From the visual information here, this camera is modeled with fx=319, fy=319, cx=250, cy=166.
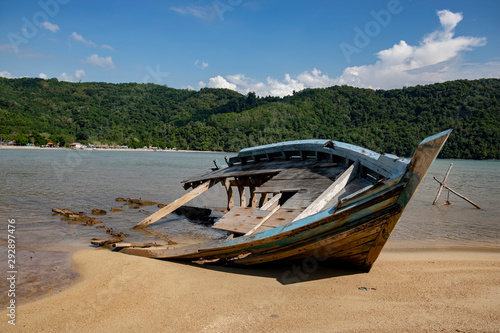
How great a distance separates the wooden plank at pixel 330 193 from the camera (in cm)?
403

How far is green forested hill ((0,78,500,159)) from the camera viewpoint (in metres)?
66.5

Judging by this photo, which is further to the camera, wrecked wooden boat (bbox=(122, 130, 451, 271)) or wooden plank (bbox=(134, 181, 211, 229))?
wooden plank (bbox=(134, 181, 211, 229))

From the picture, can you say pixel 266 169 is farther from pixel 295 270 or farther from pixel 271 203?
pixel 295 270

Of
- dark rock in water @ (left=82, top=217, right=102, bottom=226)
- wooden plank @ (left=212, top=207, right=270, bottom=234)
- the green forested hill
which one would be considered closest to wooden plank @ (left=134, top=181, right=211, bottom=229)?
dark rock in water @ (left=82, top=217, right=102, bottom=226)

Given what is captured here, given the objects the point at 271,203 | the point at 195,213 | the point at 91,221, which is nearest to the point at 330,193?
the point at 271,203

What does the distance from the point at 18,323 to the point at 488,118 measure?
262ft

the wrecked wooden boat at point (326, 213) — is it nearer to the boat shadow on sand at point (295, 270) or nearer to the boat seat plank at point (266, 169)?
the boat seat plank at point (266, 169)

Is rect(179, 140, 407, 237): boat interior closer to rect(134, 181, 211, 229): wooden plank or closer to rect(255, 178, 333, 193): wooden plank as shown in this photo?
rect(255, 178, 333, 193): wooden plank

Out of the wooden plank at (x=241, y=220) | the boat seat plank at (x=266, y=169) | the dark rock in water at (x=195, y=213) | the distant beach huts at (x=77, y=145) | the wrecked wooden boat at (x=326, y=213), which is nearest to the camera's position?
the wrecked wooden boat at (x=326, y=213)

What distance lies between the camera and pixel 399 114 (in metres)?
74.4

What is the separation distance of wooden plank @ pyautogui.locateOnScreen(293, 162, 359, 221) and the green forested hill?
62.0 metres

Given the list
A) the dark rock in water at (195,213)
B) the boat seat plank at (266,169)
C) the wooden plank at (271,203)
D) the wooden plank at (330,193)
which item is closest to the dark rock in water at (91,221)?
the dark rock in water at (195,213)

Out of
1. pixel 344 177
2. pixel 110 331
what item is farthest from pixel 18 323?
pixel 344 177

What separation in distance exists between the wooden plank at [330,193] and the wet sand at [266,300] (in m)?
0.86
